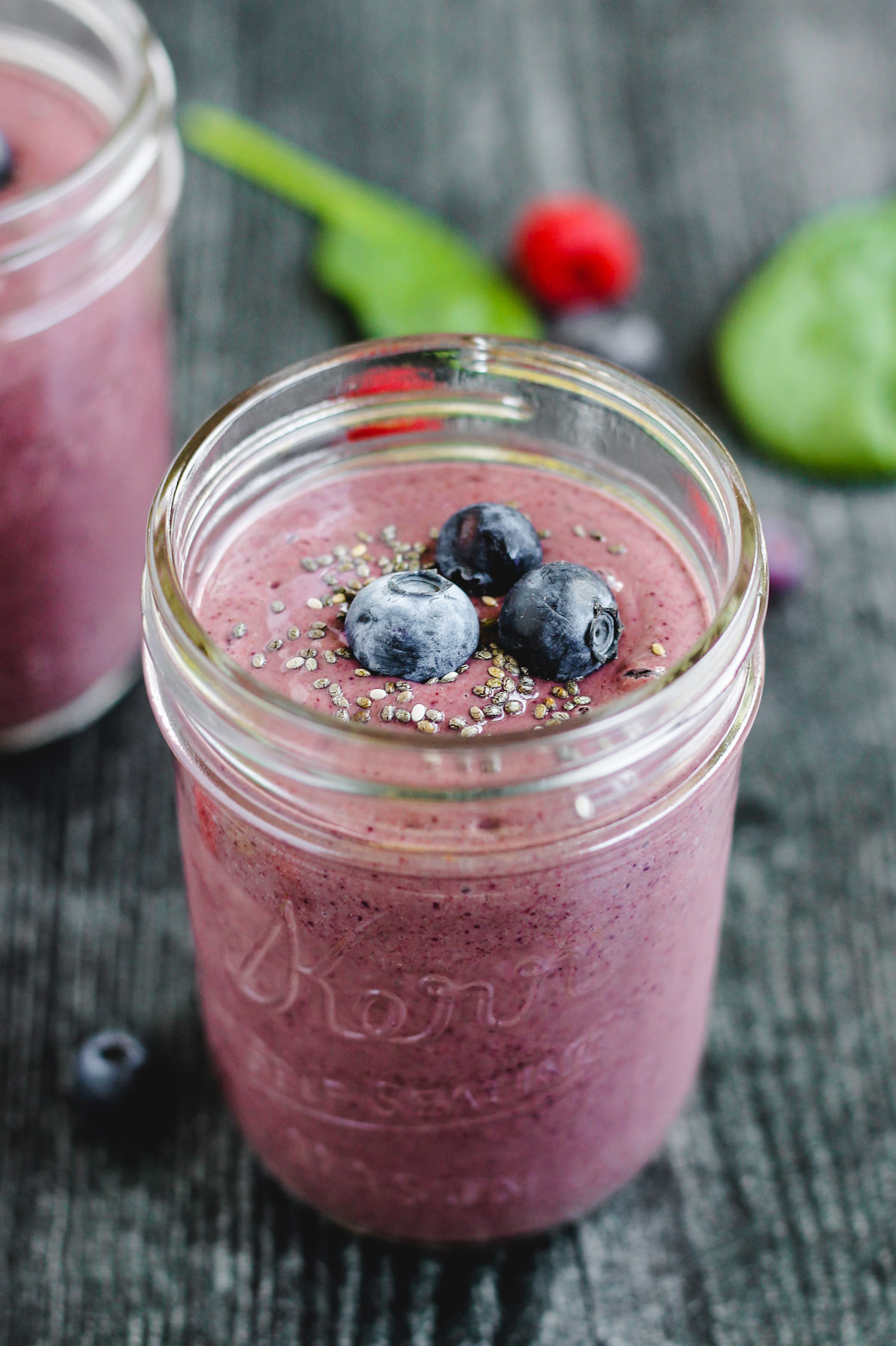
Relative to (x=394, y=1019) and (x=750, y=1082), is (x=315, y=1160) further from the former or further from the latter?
(x=750, y=1082)

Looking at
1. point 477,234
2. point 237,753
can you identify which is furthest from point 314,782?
point 477,234

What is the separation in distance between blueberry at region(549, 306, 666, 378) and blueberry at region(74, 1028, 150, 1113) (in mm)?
1079

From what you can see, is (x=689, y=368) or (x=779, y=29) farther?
(x=779, y=29)

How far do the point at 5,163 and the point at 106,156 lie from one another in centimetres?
16

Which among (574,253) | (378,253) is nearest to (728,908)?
(574,253)

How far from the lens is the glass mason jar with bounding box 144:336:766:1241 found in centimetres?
94

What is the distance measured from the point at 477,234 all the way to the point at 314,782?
1.43m

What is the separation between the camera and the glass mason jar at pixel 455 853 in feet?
3.10

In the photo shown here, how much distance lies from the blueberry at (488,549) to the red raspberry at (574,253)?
3.39 ft

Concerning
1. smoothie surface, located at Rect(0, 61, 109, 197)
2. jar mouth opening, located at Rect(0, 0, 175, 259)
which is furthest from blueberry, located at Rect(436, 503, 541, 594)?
Result: smoothie surface, located at Rect(0, 61, 109, 197)

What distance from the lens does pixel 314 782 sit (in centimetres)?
94

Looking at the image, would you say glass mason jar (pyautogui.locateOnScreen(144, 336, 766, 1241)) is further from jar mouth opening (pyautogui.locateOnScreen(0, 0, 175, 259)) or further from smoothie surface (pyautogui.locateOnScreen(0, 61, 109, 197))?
smoothie surface (pyautogui.locateOnScreen(0, 61, 109, 197))

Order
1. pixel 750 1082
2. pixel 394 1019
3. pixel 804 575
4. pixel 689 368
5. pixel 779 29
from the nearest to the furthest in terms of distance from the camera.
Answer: pixel 394 1019
pixel 750 1082
pixel 804 575
pixel 689 368
pixel 779 29

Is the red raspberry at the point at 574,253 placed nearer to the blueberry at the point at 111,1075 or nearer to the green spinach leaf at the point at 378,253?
the green spinach leaf at the point at 378,253
